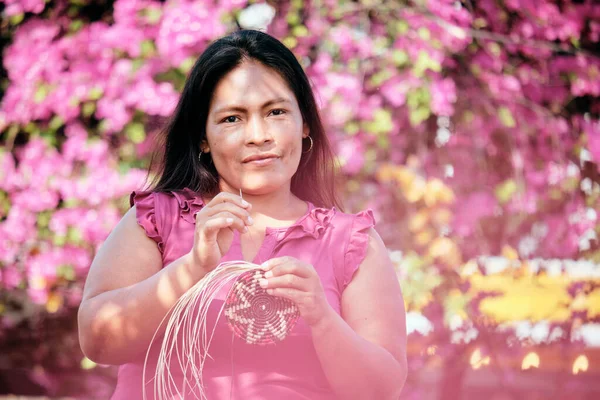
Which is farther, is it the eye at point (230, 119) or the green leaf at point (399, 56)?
the green leaf at point (399, 56)

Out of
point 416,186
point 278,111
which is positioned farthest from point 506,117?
point 278,111

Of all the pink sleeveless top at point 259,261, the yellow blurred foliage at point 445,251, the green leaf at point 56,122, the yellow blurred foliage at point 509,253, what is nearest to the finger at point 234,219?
the pink sleeveless top at point 259,261

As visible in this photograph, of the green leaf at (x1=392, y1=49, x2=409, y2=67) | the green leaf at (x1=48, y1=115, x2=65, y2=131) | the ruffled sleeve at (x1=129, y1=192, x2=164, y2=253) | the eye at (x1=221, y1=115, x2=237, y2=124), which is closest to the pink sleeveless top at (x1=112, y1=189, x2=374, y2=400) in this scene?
the ruffled sleeve at (x1=129, y1=192, x2=164, y2=253)

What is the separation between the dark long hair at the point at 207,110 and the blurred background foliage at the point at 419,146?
1738 mm

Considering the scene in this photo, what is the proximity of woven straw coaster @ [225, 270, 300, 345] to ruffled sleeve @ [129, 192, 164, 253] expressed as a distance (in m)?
0.31

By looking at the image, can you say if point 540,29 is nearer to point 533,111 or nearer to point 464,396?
point 533,111

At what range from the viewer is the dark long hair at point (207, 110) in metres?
2.01

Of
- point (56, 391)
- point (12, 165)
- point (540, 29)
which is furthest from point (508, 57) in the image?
point (56, 391)

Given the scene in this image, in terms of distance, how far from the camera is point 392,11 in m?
4.26

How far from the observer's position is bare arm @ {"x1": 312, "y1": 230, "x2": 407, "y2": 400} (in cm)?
170

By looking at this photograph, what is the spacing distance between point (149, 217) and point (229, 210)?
36cm

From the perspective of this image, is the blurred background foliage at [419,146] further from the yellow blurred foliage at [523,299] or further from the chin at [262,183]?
the chin at [262,183]

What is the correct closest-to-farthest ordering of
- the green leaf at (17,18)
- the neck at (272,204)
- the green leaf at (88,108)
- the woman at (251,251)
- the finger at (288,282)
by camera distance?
the finger at (288,282) → the woman at (251,251) → the neck at (272,204) → the green leaf at (88,108) → the green leaf at (17,18)

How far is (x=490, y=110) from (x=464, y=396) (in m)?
1.78
